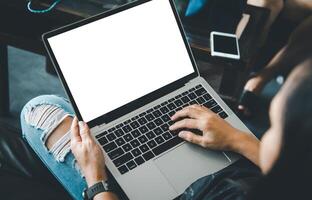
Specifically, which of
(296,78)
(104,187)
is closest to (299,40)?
(296,78)

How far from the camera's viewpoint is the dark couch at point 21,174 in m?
0.86

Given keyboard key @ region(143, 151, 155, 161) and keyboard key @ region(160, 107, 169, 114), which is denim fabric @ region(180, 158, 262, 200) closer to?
keyboard key @ region(143, 151, 155, 161)

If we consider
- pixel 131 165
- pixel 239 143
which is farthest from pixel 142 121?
pixel 239 143

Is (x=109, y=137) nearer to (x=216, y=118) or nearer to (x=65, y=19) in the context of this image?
(x=216, y=118)

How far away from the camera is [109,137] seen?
912 millimetres

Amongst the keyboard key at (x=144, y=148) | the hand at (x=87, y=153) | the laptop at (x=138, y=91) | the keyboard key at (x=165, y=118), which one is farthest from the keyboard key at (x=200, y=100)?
the hand at (x=87, y=153)

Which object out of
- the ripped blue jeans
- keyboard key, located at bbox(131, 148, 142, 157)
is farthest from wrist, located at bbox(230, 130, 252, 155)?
the ripped blue jeans

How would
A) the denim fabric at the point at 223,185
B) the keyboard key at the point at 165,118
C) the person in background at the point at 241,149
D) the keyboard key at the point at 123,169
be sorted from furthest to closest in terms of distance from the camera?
the keyboard key at the point at 165,118
the keyboard key at the point at 123,169
the denim fabric at the point at 223,185
the person in background at the point at 241,149

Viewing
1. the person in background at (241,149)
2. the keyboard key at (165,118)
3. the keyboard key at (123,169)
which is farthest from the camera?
the keyboard key at (165,118)

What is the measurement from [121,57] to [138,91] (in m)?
0.10

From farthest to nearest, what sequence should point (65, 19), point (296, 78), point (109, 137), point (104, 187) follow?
point (65, 19)
point (109, 137)
point (104, 187)
point (296, 78)

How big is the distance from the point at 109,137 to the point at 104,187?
0.46ft

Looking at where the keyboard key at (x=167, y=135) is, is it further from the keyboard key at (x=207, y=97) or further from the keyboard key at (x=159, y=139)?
the keyboard key at (x=207, y=97)

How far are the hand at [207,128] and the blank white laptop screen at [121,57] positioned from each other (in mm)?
127
